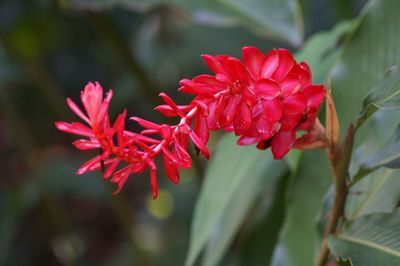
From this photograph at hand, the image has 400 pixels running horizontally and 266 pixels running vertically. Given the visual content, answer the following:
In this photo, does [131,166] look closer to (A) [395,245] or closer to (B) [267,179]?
(A) [395,245]

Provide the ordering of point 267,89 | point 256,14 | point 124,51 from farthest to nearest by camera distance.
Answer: point 124,51 → point 256,14 → point 267,89

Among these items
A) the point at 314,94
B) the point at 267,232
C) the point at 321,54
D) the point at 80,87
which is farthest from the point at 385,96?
the point at 80,87

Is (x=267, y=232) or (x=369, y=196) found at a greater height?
(x=369, y=196)

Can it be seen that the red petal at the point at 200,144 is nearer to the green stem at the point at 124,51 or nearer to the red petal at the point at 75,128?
the red petal at the point at 75,128

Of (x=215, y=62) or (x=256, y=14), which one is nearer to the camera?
(x=215, y=62)

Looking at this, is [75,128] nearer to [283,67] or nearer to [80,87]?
[283,67]

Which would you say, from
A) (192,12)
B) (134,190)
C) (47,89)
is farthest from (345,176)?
(134,190)
